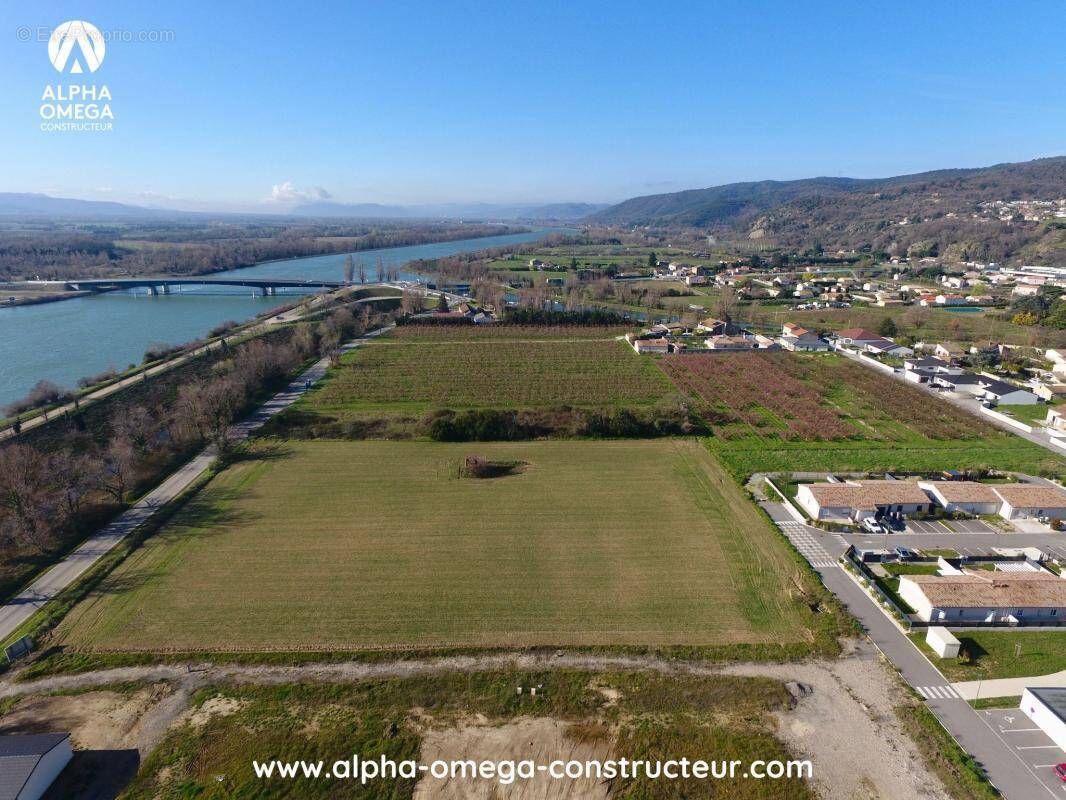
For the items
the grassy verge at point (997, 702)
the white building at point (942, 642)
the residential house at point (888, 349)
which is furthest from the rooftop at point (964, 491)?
the residential house at point (888, 349)

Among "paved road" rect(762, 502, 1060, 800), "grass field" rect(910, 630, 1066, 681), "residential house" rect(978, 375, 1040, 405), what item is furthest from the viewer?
"residential house" rect(978, 375, 1040, 405)

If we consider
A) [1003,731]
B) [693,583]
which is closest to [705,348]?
[693,583]

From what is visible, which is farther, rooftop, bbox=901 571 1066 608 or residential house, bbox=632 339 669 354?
residential house, bbox=632 339 669 354

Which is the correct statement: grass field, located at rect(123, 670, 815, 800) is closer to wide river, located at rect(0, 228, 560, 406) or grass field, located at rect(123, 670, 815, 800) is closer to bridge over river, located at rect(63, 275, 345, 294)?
wide river, located at rect(0, 228, 560, 406)

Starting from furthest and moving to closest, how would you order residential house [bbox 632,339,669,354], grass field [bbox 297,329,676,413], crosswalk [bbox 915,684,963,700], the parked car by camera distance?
1. residential house [bbox 632,339,669,354]
2. grass field [bbox 297,329,676,413]
3. the parked car
4. crosswalk [bbox 915,684,963,700]

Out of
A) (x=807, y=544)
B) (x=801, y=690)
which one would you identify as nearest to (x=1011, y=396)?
(x=807, y=544)

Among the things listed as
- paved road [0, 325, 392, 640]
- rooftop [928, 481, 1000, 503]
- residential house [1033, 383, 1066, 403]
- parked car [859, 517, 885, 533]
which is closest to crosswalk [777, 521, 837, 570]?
parked car [859, 517, 885, 533]
